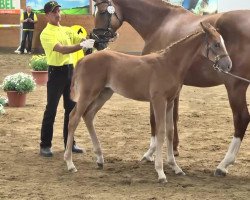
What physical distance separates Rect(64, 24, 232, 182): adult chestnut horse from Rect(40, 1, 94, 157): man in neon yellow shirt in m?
0.47

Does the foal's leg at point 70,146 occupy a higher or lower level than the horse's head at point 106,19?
lower

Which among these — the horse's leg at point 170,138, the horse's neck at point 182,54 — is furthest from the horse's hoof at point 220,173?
the horse's neck at point 182,54

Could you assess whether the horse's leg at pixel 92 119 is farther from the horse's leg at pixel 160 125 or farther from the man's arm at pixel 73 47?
the horse's leg at pixel 160 125

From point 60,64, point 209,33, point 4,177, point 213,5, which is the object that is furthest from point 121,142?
point 213,5

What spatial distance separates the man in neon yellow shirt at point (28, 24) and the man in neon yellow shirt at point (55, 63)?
15.0 meters

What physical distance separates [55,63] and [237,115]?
2.29 m

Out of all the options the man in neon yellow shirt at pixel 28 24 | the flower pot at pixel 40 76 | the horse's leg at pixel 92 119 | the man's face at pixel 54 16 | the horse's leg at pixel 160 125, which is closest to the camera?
the horse's leg at pixel 160 125

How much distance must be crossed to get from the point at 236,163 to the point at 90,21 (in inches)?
652

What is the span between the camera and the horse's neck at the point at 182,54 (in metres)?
5.70

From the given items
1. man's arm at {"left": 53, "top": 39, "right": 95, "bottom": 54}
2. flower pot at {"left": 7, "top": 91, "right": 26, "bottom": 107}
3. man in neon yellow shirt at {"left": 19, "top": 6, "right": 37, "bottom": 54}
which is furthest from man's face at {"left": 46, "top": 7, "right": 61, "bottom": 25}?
man in neon yellow shirt at {"left": 19, "top": 6, "right": 37, "bottom": 54}

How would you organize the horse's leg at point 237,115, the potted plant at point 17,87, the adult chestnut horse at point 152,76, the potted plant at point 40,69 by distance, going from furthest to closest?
the potted plant at point 40,69
the potted plant at point 17,87
the horse's leg at point 237,115
the adult chestnut horse at point 152,76

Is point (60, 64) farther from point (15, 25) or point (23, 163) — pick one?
point (15, 25)

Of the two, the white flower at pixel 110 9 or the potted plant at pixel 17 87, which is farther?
the potted plant at pixel 17 87

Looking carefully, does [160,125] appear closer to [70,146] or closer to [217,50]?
[217,50]
